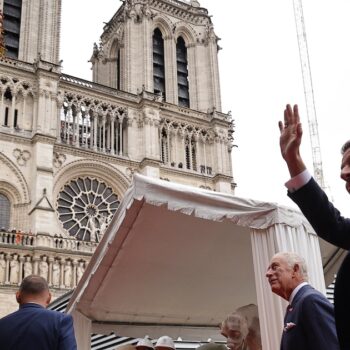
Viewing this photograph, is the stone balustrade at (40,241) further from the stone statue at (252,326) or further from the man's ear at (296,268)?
the man's ear at (296,268)

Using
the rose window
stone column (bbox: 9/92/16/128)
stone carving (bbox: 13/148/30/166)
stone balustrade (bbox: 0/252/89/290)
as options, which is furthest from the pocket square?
stone column (bbox: 9/92/16/128)

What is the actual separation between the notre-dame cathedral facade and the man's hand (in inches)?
660

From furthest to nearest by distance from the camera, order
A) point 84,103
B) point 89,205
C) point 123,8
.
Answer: point 123,8, point 84,103, point 89,205

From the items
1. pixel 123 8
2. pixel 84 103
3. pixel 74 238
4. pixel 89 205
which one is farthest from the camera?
pixel 123 8

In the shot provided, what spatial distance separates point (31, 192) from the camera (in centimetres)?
1964

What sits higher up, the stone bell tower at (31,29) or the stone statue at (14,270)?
the stone bell tower at (31,29)

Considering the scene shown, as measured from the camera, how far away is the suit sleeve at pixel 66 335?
2.89m

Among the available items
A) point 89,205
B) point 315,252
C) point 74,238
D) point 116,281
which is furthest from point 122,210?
point 89,205

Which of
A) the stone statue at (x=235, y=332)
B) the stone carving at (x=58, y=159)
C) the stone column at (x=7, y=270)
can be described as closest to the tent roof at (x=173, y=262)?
the stone statue at (x=235, y=332)

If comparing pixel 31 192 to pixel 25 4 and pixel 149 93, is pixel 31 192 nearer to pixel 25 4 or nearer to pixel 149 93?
pixel 149 93

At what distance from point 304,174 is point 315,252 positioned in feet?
7.35

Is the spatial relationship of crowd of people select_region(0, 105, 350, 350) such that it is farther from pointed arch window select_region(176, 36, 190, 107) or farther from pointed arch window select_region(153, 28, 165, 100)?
pointed arch window select_region(176, 36, 190, 107)

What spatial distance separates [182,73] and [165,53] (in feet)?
4.28

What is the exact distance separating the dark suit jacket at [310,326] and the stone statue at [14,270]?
16372mm
